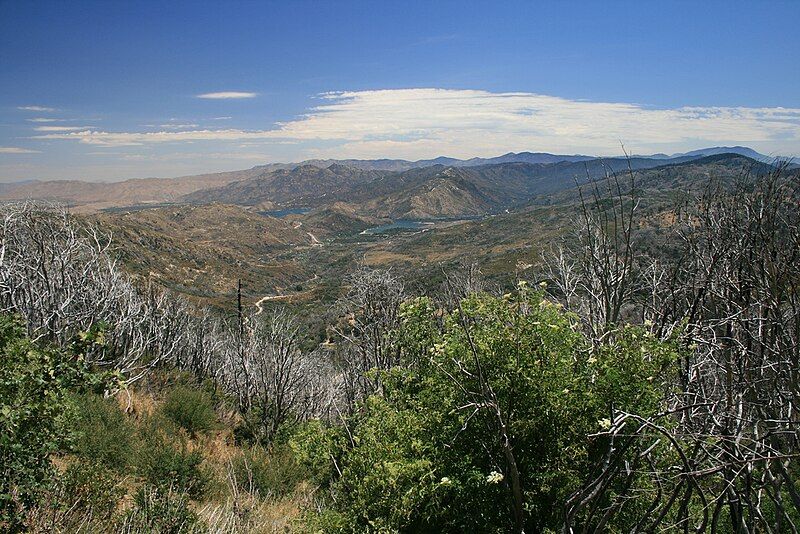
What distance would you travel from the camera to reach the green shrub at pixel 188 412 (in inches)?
531

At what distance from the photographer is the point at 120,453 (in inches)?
336

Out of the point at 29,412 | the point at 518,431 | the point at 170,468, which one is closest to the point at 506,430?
the point at 518,431

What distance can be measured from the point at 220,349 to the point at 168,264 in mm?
85052

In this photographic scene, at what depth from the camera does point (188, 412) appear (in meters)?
13.7

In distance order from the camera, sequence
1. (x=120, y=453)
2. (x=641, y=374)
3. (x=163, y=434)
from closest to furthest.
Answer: (x=641, y=374) < (x=120, y=453) < (x=163, y=434)

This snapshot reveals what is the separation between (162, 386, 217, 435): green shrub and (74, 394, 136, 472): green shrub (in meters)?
3.37

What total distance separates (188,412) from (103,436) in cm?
534

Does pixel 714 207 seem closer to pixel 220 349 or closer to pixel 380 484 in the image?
pixel 380 484

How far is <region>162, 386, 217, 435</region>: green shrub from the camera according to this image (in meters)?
13.5

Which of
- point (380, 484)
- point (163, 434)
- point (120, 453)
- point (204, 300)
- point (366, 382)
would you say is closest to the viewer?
point (380, 484)

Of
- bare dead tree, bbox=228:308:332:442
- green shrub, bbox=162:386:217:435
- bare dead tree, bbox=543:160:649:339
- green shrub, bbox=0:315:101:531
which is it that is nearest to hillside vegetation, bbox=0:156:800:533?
green shrub, bbox=0:315:101:531

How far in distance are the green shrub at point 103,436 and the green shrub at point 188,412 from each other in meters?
3.37

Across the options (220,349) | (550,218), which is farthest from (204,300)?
(550,218)

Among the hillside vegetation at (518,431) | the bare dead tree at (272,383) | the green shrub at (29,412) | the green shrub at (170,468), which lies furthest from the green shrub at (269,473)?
the green shrub at (29,412)
